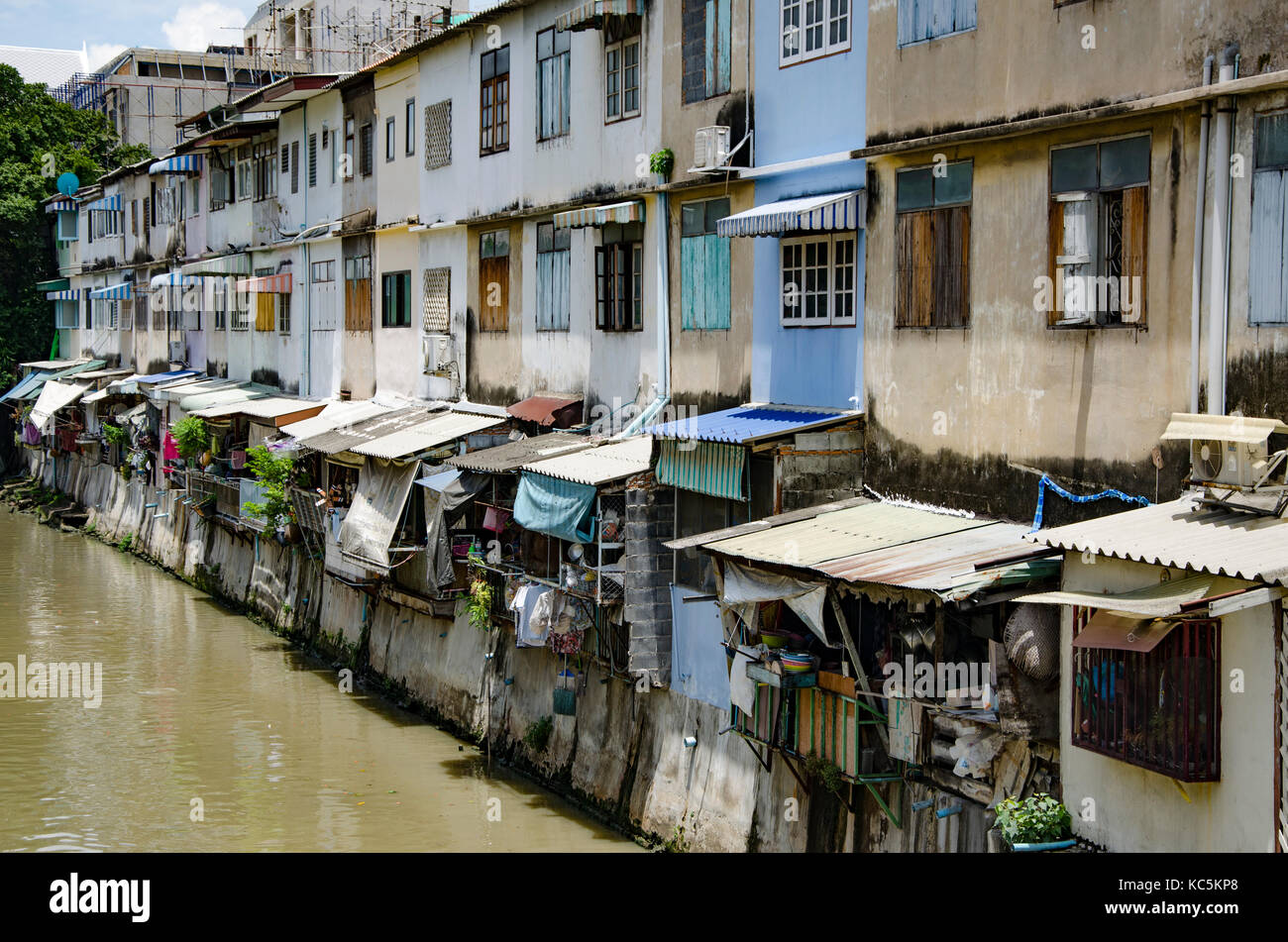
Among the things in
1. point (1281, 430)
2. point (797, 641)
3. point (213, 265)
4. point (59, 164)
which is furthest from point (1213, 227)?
point (59, 164)

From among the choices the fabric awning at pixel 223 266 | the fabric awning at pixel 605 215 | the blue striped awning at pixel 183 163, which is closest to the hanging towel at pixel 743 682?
the fabric awning at pixel 605 215

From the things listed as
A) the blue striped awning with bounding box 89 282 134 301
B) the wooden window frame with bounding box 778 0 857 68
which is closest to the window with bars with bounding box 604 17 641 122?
the wooden window frame with bounding box 778 0 857 68

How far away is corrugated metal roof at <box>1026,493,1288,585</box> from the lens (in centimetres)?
823

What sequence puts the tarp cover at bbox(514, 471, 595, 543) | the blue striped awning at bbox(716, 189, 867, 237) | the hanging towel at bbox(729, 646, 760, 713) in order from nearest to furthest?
the hanging towel at bbox(729, 646, 760, 713), the blue striped awning at bbox(716, 189, 867, 237), the tarp cover at bbox(514, 471, 595, 543)

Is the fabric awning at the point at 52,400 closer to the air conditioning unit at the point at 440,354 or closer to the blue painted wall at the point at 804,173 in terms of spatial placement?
the air conditioning unit at the point at 440,354

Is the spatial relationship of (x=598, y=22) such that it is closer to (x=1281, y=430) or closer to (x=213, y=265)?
(x=1281, y=430)

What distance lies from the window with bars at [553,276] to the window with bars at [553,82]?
1275mm

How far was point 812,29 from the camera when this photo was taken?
14.2 meters

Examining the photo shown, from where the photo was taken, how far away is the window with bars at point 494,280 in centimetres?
2136

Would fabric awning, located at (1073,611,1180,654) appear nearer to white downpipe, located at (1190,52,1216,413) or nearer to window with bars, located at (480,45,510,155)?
white downpipe, located at (1190,52,1216,413)

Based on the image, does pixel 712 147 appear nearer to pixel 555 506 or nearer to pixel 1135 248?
pixel 555 506

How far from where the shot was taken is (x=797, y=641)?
12.6 metres

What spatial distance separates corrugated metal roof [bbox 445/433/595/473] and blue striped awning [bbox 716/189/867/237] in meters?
4.42

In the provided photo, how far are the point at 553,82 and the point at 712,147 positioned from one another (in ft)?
16.1
